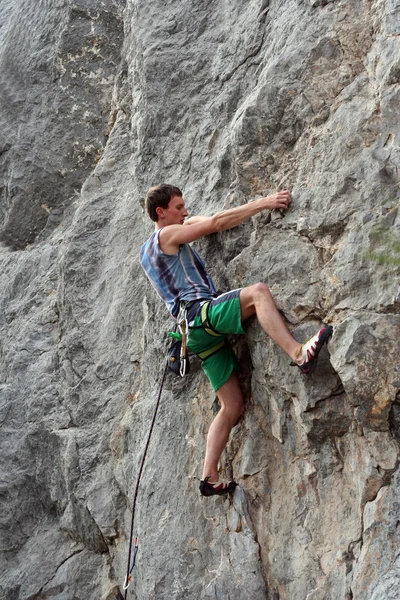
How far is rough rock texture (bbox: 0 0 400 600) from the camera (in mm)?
5262

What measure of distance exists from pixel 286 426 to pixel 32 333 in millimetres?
3941

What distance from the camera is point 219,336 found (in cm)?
590

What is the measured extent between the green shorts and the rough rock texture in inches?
7.0

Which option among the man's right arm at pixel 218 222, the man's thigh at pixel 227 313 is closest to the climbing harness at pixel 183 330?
the man's thigh at pixel 227 313

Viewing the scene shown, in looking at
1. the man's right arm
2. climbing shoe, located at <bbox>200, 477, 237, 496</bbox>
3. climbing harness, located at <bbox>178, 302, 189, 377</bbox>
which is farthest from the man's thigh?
climbing shoe, located at <bbox>200, 477, 237, 496</bbox>

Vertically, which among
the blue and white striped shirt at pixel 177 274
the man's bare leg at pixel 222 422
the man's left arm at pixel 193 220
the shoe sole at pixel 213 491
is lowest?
the shoe sole at pixel 213 491

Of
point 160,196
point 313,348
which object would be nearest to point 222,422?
point 313,348

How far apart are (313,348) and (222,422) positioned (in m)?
1.18

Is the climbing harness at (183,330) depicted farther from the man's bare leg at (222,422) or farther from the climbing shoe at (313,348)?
the climbing shoe at (313,348)

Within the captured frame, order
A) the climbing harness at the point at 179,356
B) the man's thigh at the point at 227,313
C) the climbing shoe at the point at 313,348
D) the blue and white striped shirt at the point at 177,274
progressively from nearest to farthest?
the climbing shoe at the point at 313,348, the man's thigh at the point at 227,313, the climbing harness at the point at 179,356, the blue and white striped shirt at the point at 177,274

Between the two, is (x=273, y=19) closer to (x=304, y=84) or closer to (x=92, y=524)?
(x=304, y=84)

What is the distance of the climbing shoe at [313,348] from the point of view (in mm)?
5152

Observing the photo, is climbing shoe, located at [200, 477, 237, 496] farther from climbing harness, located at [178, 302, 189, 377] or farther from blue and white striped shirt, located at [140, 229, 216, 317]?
blue and white striped shirt, located at [140, 229, 216, 317]

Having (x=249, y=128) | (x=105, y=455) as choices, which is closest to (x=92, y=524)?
(x=105, y=455)
